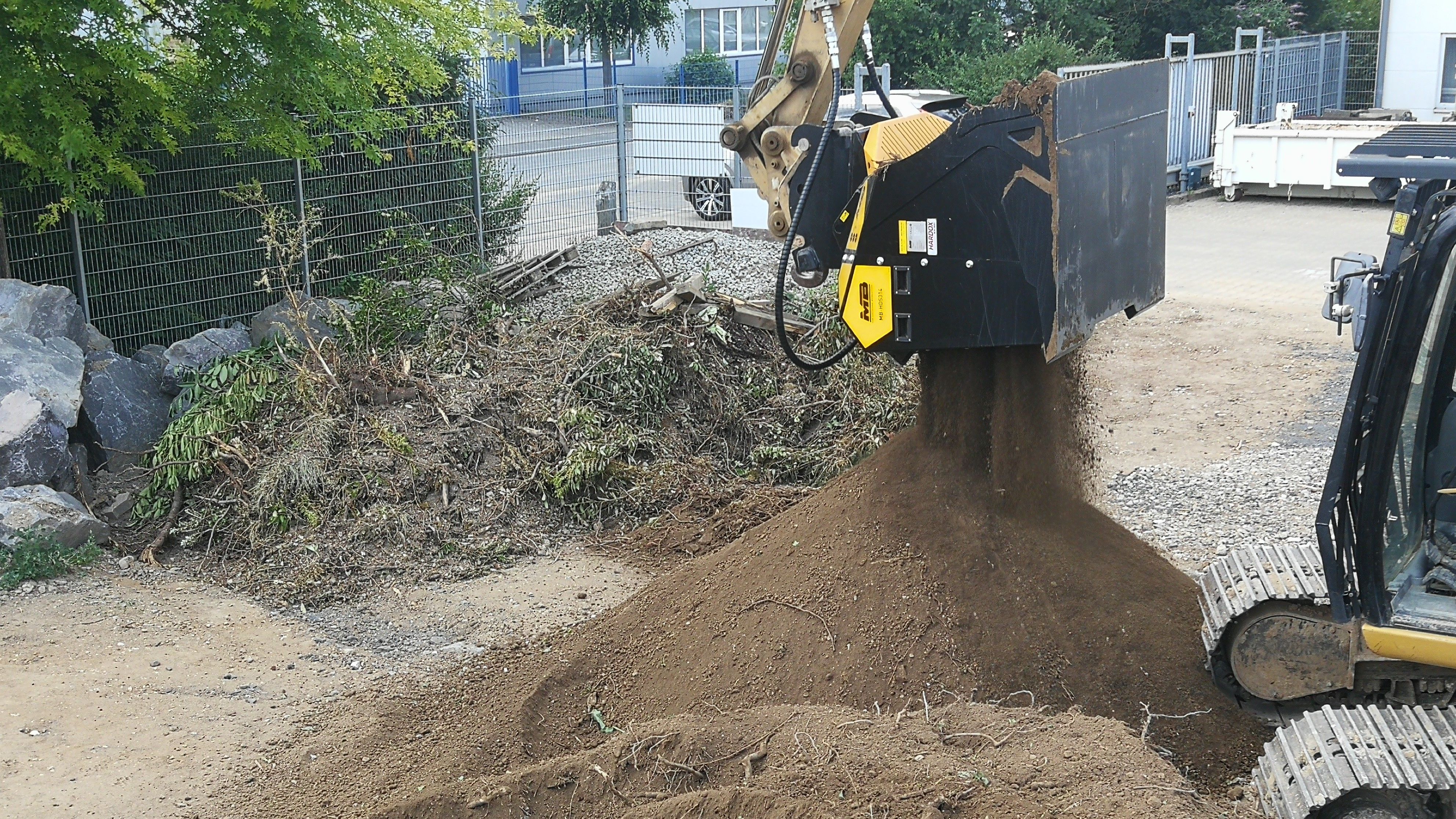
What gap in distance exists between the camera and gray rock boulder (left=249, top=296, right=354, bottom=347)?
9539 millimetres

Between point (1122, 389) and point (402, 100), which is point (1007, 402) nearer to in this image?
point (1122, 389)

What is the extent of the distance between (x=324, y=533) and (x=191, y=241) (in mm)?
3709

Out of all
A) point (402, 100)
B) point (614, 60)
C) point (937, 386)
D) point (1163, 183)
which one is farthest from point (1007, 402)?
point (614, 60)

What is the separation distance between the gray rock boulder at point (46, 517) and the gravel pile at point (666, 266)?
3968 mm

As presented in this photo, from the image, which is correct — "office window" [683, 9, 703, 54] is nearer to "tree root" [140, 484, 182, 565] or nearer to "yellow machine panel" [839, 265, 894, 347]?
"tree root" [140, 484, 182, 565]

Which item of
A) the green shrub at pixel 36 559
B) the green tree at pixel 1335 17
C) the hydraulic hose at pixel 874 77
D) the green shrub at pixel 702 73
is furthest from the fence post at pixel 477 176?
the green tree at pixel 1335 17

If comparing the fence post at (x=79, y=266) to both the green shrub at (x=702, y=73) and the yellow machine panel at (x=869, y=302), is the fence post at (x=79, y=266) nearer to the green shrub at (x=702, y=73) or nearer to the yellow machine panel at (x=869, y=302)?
the yellow machine panel at (x=869, y=302)

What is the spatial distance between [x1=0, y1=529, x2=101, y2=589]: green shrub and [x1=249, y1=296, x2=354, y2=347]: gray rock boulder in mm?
2503

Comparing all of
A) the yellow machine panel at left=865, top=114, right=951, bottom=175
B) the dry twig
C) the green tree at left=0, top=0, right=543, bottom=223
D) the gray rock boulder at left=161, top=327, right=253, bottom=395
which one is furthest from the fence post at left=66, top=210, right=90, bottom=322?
the yellow machine panel at left=865, top=114, right=951, bottom=175

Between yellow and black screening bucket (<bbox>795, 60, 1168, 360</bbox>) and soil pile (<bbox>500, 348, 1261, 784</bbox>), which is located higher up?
yellow and black screening bucket (<bbox>795, 60, 1168, 360</bbox>)

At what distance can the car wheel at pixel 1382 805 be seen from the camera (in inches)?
146

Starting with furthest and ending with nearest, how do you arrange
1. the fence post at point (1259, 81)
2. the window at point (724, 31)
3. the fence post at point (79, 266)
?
the window at point (724, 31)
the fence post at point (1259, 81)
the fence post at point (79, 266)

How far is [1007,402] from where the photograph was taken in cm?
544

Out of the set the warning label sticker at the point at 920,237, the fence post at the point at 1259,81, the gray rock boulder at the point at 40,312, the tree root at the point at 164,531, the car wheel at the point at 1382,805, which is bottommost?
the tree root at the point at 164,531
